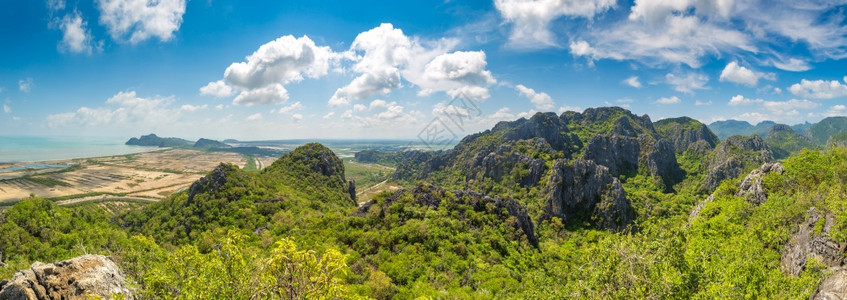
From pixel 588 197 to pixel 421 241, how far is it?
235 feet

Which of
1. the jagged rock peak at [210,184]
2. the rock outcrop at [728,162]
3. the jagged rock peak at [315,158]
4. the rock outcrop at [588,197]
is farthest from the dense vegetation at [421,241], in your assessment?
the rock outcrop at [728,162]

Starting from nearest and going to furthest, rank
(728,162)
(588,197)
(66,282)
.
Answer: (66,282), (588,197), (728,162)

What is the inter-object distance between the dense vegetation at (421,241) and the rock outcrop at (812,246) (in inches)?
21.0

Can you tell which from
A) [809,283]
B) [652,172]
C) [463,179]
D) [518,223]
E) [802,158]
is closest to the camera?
[809,283]

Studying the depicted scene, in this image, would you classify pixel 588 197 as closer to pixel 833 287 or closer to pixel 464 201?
pixel 464 201

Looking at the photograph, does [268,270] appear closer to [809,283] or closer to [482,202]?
[809,283]

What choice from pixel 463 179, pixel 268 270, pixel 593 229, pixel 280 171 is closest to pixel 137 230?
pixel 280 171

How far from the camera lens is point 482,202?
71.5 metres

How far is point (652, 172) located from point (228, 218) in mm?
161726

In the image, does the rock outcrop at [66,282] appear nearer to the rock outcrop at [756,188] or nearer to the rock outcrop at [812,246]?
the rock outcrop at [812,246]

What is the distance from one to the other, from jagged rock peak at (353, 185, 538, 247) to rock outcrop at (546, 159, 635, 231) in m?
29.6

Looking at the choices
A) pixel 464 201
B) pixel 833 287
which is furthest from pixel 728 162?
pixel 833 287

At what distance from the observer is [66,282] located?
14.5 metres

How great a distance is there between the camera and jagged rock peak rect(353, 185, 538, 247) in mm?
64938
